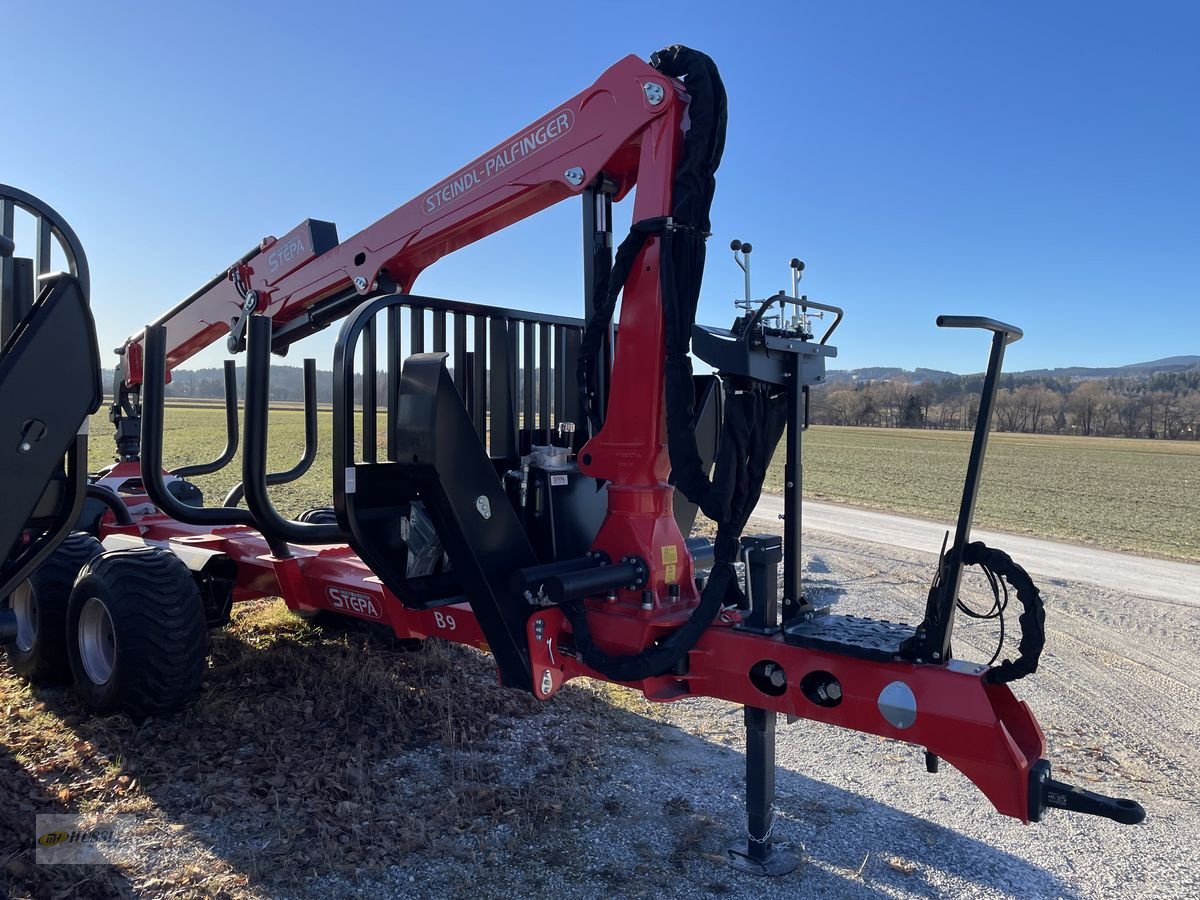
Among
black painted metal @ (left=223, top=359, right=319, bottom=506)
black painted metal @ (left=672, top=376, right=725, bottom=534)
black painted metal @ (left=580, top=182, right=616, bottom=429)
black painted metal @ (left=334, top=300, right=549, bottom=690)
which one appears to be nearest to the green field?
black painted metal @ (left=223, top=359, right=319, bottom=506)

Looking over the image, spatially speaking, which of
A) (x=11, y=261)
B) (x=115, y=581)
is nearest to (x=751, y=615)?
Result: (x=11, y=261)

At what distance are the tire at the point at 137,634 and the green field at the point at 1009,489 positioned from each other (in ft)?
4.21

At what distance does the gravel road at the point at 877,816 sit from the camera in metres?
3.65

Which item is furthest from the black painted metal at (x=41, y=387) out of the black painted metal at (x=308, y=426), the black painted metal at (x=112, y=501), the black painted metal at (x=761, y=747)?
the black painted metal at (x=112, y=501)

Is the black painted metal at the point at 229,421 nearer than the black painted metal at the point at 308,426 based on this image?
No

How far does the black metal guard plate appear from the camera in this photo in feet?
10.3

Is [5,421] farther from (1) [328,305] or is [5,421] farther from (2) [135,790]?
(1) [328,305]

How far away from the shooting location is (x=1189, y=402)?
9106 cm

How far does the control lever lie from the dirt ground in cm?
102

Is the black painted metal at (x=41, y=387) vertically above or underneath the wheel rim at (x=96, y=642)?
above

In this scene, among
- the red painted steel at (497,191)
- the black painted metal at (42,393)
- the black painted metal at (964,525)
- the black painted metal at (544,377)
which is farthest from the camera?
the black painted metal at (544,377)

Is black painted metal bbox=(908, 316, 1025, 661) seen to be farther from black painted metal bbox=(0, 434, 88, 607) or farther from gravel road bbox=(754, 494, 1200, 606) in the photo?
gravel road bbox=(754, 494, 1200, 606)

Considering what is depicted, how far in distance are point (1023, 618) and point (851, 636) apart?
66cm

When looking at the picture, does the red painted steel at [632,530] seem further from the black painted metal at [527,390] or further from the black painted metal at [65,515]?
the black painted metal at [65,515]
